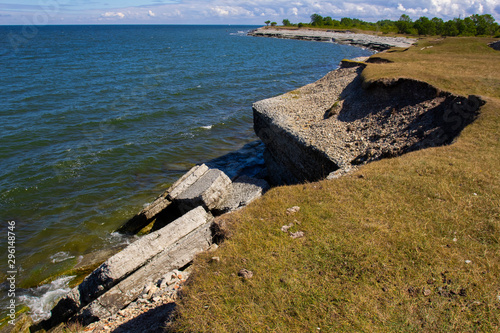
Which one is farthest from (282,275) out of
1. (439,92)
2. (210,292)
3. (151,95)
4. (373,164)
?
(151,95)

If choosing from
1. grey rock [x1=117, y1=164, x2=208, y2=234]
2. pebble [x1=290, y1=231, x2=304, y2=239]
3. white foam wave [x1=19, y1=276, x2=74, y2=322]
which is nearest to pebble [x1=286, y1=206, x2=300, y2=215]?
pebble [x1=290, y1=231, x2=304, y2=239]

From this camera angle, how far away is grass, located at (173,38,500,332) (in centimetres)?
591

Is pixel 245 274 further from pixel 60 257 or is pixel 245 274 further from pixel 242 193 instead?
pixel 60 257

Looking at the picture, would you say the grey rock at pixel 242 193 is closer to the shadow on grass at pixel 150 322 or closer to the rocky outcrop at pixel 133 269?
the rocky outcrop at pixel 133 269

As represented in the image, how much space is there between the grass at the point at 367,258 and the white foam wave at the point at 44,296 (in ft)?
27.3

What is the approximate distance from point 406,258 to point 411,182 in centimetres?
379

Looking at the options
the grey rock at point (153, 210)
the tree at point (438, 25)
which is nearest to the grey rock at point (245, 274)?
the grey rock at point (153, 210)

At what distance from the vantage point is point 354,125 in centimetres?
1878

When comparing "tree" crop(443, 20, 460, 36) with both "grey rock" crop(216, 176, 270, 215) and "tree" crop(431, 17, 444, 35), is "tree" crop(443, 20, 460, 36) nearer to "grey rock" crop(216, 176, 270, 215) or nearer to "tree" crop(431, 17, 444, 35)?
"tree" crop(431, 17, 444, 35)

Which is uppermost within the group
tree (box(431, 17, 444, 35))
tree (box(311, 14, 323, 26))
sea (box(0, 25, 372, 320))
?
tree (box(311, 14, 323, 26))

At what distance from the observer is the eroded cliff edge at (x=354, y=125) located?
15055 mm

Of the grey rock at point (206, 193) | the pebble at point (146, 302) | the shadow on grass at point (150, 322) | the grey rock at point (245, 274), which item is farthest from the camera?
the grey rock at point (206, 193)

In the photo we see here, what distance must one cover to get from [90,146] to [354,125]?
21.9 meters

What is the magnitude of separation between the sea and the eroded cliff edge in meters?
7.07
